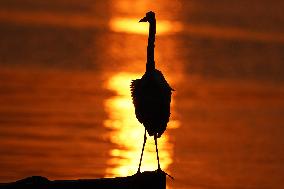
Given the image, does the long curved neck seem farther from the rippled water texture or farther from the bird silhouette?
the rippled water texture

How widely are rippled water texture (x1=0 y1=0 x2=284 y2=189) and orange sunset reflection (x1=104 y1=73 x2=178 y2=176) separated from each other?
0.04m

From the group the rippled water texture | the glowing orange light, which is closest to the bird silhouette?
the rippled water texture

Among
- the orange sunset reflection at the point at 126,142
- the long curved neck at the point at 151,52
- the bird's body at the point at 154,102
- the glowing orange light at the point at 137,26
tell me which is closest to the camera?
the bird's body at the point at 154,102

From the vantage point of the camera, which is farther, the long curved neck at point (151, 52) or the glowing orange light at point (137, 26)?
the glowing orange light at point (137, 26)

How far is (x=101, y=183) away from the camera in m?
12.4

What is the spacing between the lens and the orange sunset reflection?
24.0m

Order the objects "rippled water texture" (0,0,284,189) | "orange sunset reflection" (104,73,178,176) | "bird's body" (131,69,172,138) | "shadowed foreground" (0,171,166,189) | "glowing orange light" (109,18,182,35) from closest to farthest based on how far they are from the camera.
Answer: "shadowed foreground" (0,171,166,189) → "bird's body" (131,69,172,138) → "orange sunset reflection" (104,73,178,176) → "rippled water texture" (0,0,284,189) → "glowing orange light" (109,18,182,35)

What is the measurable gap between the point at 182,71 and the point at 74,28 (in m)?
8.99

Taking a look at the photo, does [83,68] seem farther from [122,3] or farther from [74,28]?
[122,3]

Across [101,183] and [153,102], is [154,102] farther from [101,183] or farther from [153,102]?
[101,183]

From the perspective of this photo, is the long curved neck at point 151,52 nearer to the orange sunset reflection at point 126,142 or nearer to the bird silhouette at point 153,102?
the bird silhouette at point 153,102

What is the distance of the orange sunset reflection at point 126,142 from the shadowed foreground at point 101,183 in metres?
9.78

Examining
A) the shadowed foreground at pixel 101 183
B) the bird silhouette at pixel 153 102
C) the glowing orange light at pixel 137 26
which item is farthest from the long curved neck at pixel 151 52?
the glowing orange light at pixel 137 26

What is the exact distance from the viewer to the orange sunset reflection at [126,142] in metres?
24.0
